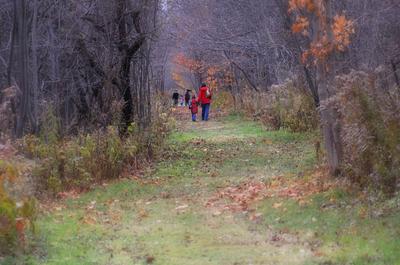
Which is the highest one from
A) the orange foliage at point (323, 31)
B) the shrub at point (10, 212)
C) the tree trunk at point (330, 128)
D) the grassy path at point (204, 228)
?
the orange foliage at point (323, 31)

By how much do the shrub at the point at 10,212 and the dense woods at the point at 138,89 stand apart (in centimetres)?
1

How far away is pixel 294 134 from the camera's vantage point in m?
21.4

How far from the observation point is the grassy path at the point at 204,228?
7582 millimetres

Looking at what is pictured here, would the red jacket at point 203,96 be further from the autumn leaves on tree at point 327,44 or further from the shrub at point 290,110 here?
the autumn leaves on tree at point 327,44

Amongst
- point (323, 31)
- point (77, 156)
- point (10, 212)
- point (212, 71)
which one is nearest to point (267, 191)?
point (323, 31)

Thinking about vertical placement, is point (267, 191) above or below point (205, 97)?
below

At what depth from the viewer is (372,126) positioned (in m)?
8.88

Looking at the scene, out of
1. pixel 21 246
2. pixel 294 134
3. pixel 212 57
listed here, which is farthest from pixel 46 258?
pixel 212 57

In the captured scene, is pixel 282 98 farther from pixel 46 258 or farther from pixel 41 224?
pixel 46 258

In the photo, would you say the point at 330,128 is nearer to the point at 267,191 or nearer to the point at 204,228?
the point at 267,191

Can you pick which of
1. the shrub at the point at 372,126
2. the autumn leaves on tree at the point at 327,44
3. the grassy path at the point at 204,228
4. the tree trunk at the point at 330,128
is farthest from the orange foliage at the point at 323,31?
the grassy path at the point at 204,228

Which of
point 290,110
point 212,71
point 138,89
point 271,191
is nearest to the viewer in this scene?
point 271,191

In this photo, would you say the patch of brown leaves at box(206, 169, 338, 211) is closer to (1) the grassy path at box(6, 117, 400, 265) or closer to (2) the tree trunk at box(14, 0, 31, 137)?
(1) the grassy path at box(6, 117, 400, 265)

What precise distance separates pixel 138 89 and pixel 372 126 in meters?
9.71
